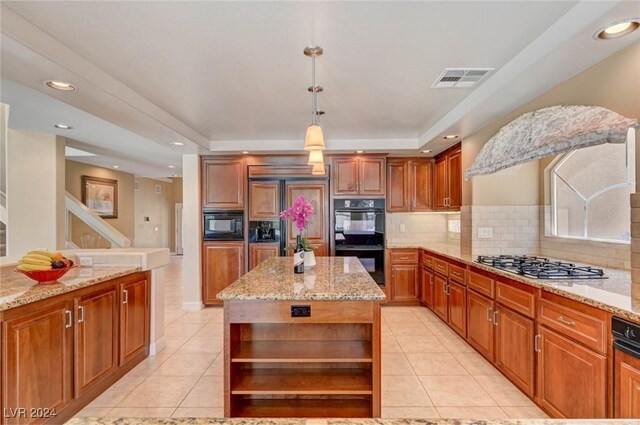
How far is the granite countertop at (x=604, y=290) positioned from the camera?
1589 mm

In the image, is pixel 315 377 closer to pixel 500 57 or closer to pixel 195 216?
pixel 500 57

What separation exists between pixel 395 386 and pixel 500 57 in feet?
8.35

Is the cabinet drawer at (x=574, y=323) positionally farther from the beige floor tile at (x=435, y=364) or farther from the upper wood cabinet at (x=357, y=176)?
the upper wood cabinet at (x=357, y=176)

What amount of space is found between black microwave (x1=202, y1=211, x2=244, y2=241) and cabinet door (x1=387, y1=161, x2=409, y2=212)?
231 cm

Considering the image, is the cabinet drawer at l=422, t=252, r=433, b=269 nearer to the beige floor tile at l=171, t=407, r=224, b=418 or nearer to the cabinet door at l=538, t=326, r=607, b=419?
the cabinet door at l=538, t=326, r=607, b=419

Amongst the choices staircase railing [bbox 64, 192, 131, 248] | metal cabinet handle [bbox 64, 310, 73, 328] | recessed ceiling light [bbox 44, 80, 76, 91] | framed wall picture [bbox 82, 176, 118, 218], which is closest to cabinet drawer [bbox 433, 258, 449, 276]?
metal cabinet handle [bbox 64, 310, 73, 328]

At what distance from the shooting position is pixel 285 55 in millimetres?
2203

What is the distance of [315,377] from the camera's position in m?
2.02

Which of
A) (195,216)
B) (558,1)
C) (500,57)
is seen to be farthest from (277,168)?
(558,1)

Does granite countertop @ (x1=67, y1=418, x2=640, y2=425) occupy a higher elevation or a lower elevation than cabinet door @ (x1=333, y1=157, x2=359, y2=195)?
lower

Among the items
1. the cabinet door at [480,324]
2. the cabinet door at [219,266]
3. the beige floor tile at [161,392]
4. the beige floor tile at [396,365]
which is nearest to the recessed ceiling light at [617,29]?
the cabinet door at [480,324]

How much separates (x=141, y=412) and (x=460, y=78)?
134 inches

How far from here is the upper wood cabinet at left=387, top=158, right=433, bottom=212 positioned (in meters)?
4.97

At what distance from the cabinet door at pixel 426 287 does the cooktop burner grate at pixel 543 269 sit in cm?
142
